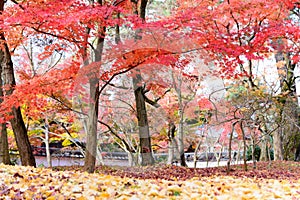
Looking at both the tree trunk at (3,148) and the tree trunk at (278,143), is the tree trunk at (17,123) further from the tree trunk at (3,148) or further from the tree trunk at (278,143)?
the tree trunk at (278,143)

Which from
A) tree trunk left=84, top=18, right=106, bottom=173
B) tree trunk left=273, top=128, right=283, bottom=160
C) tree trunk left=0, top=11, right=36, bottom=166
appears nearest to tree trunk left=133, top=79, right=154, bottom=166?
tree trunk left=84, top=18, right=106, bottom=173

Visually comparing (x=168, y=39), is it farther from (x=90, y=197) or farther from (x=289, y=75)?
A: (x=289, y=75)

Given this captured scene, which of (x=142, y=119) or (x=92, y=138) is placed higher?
(x=142, y=119)

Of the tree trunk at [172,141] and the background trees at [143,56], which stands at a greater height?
the background trees at [143,56]

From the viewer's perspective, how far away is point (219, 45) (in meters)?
6.96

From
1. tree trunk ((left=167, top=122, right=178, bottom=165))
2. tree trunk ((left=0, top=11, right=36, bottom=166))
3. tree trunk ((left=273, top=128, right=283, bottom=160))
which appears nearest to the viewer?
tree trunk ((left=0, top=11, right=36, bottom=166))

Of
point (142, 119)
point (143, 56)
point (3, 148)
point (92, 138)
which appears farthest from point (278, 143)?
point (3, 148)

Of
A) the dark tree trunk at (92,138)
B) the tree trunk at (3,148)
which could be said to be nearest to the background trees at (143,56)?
the dark tree trunk at (92,138)

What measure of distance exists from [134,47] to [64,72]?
6.36ft

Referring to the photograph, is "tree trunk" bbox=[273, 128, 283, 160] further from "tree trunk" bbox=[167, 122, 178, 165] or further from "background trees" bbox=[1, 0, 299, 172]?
"tree trunk" bbox=[167, 122, 178, 165]

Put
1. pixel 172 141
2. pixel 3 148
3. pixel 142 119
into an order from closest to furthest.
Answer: pixel 3 148, pixel 142 119, pixel 172 141

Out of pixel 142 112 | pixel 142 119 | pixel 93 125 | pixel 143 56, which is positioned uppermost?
pixel 143 56

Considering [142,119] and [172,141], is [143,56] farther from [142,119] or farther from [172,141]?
[172,141]

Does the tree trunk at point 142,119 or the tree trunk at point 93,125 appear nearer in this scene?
the tree trunk at point 93,125
